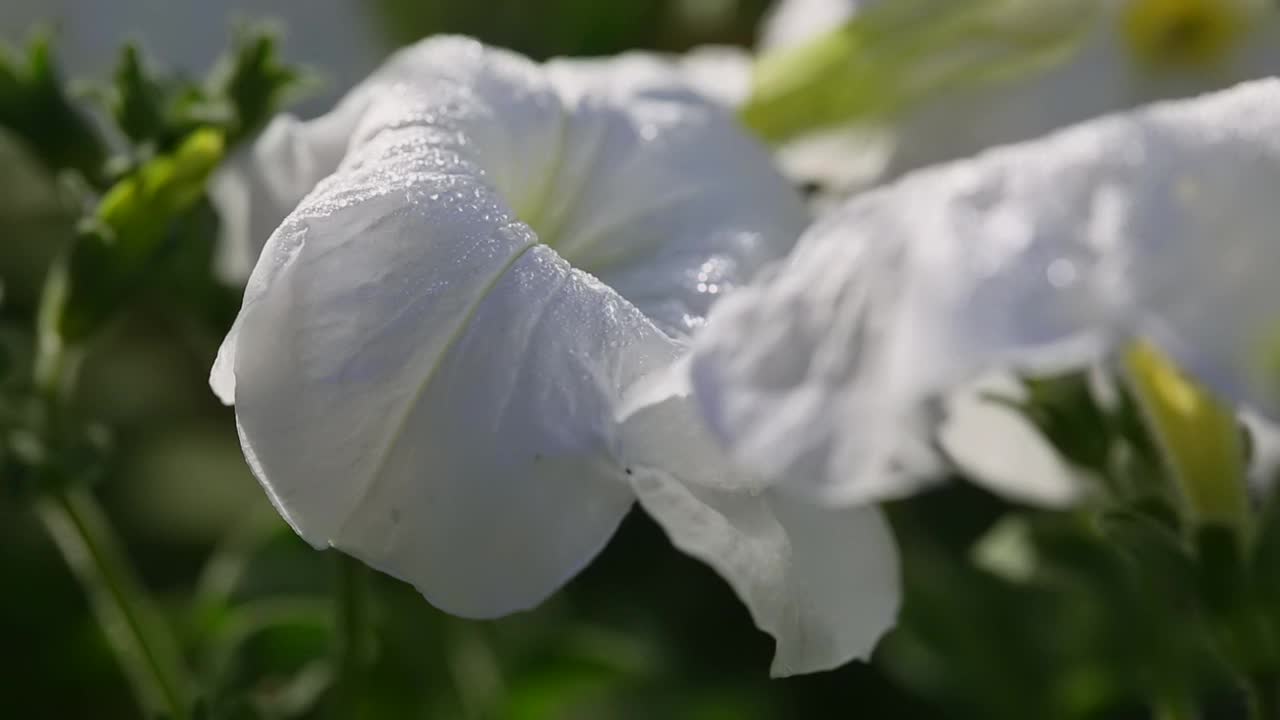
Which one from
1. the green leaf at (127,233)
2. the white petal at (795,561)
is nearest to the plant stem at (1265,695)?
the white petal at (795,561)

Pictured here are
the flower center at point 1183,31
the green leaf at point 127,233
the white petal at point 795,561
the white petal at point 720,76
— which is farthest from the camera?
the flower center at point 1183,31

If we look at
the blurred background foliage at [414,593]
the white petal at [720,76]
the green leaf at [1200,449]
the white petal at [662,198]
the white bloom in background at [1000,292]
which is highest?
the white bloom in background at [1000,292]

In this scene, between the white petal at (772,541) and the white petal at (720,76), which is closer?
the white petal at (772,541)

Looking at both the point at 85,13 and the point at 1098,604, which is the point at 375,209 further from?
the point at 85,13

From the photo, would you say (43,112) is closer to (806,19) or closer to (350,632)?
(350,632)

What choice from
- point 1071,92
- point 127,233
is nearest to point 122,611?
point 127,233

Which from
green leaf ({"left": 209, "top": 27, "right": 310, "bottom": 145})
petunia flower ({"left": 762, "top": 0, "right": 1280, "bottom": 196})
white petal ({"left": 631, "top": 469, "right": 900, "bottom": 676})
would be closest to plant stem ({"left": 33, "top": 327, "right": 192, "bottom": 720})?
green leaf ({"left": 209, "top": 27, "right": 310, "bottom": 145})

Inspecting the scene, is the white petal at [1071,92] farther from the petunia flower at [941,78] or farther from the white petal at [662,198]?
the white petal at [662,198]

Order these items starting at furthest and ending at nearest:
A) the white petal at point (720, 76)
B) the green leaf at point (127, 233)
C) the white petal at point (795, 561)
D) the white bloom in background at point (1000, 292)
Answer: the white petal at point (720, 76) < the green leaf at point (127, 233) < the white petal at point (795, 561) < the white bloom in background at point (1000, 292)

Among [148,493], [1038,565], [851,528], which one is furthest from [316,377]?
[148,493]
